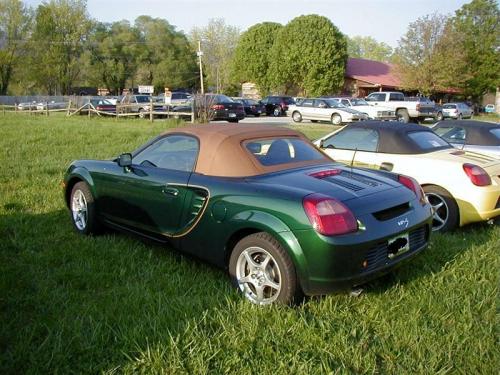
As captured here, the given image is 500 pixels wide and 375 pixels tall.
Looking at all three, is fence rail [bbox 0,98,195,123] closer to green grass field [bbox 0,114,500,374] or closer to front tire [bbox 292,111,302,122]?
front tire [bbox 292,111,302,122]

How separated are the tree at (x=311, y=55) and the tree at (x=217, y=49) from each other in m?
18.7

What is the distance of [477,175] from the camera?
538cm

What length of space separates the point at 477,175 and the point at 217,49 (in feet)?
210

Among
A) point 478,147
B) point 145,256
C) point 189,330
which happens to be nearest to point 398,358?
point 189,330

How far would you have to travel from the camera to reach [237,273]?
3674 mm

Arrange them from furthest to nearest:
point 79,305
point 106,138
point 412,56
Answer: point 412,56 < point 106,138 < point 79,305

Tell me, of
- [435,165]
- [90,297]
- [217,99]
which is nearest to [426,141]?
[435,165]

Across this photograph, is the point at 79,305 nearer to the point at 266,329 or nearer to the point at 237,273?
the point at 237,273

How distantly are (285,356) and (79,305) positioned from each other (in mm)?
1649

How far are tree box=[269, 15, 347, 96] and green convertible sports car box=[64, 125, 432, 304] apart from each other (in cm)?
4183

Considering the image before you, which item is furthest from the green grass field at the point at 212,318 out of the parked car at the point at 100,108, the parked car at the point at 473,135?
the parked car at the point at 100,108

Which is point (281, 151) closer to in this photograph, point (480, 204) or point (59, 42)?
point (480, 204)

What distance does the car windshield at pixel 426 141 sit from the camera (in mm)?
6066

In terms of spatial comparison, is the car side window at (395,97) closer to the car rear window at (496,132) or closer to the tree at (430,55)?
the tree at (430,55)
